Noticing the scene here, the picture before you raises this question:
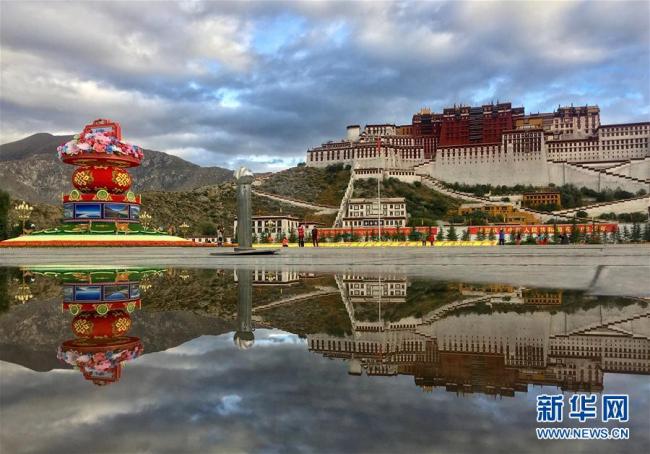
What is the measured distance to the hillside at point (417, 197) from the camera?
2917 inches

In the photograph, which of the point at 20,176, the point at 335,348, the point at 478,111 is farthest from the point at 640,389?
the point at 20,176

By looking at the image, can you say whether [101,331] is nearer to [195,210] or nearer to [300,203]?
[195,210]

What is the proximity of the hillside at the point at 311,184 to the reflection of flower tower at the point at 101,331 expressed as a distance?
7373 centimetres

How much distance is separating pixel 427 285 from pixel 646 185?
284 ft

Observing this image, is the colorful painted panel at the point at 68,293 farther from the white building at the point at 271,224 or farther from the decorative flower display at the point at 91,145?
the white building at the point at 271,224

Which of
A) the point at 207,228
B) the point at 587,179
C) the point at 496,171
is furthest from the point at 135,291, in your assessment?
the point at 587,179

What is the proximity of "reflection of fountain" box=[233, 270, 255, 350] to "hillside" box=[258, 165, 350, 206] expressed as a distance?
240 ft

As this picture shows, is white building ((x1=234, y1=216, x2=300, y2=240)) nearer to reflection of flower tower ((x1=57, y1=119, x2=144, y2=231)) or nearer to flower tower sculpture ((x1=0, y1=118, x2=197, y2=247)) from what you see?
flower tower sculpture ((x1=0, y1=118, x2=197, y2=247))

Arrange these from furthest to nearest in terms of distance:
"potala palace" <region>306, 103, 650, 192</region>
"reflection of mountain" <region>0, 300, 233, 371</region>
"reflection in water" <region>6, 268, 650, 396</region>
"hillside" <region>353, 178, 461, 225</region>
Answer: "potala palace" <region>306, 103, 650, 192</region>, "hillside" <region>353, 178, 461, 225</region>, "reflection of mountain" <region>0, 300, 233, 371</region>, "reflection in water" <region>6, 268, 650, 396</region>

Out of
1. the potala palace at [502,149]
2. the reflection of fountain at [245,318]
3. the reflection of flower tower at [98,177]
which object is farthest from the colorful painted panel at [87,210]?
the potala palace at [502,149]

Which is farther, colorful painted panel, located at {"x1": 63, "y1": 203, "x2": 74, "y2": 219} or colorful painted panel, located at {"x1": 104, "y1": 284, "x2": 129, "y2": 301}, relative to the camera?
colorful painted panel, located at {"x1": 63, "y1": 203, "x2": 74, "y2": 219}

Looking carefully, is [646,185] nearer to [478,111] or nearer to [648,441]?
[478,111]

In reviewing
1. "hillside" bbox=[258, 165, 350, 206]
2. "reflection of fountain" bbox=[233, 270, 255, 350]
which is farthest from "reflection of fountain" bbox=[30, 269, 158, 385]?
"hillside" bbox=[258, 165, 350, 206]

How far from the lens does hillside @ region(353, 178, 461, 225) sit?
74088 millimetres
